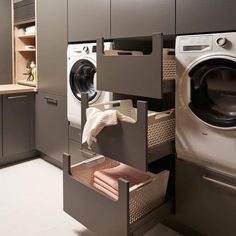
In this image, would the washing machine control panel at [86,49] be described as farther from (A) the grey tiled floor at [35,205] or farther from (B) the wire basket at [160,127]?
(A) the grey tiled floor at [35,205]

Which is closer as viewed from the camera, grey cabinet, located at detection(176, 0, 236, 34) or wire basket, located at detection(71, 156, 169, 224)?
grey cabinet, located at detection(176, 0, 236, 34)

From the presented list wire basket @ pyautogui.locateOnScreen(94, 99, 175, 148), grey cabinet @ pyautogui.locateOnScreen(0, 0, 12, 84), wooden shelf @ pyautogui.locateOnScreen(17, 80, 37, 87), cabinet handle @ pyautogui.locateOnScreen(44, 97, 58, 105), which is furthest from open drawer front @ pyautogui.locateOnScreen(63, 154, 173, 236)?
grey cabinet @ pyautogui.locateOnScreen(0, 0, 12, 84)

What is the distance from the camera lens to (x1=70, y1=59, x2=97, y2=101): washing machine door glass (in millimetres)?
2503

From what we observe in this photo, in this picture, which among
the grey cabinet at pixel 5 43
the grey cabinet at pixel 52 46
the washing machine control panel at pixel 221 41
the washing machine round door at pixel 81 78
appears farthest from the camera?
the grey cabinet at pixel 5 43

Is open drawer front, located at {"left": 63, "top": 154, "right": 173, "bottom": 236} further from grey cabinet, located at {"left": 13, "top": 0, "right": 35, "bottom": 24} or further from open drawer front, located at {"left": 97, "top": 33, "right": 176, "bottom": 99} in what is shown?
grey cabinet, located at {"left": 13, "top": 0, "right": 35, "bottom": 24}

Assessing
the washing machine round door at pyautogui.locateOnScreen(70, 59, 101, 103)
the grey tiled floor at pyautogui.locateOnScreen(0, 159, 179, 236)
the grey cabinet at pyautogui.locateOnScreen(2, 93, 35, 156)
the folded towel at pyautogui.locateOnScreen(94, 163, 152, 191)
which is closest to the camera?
the folded towel at pyautogui.locateOnScreen(94, 163, 152, 191)

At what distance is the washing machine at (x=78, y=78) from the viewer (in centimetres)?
241

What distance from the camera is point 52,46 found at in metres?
2.90

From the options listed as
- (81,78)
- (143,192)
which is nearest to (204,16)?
(143,192)

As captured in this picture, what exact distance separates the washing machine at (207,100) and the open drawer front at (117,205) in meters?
0.29

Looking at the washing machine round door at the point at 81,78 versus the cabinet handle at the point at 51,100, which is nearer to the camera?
the washing machine round door at the point at 81,78

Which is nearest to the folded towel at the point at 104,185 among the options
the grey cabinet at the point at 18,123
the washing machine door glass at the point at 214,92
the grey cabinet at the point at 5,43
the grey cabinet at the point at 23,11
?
the washing machine door glass at the point at 214,92

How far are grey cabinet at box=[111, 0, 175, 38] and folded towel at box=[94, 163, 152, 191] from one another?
0.94 metres

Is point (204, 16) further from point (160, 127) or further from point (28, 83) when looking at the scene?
point (28, 83)
